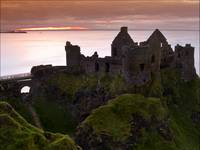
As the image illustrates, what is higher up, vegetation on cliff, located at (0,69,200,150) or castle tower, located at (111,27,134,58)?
castle tower, located at (111,27,134,58)

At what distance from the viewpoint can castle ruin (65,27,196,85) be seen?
5922 centimetres

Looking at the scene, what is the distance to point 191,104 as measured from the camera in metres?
67.7

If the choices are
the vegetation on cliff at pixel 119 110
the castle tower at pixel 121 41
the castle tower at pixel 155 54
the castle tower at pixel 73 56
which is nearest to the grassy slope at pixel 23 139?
the vegetation on cliff at pixel 119 110

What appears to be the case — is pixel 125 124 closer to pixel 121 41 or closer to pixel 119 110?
pixel 119 110

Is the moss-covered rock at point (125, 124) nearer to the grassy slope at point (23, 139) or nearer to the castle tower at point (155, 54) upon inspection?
the castle tower at point (155, 54)

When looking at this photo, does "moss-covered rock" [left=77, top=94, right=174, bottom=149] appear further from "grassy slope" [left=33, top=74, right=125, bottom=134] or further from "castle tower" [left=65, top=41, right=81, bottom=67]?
"castle tower" [left=65, top=41, right=81, bottom=67]

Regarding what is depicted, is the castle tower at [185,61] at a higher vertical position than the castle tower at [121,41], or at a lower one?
lower

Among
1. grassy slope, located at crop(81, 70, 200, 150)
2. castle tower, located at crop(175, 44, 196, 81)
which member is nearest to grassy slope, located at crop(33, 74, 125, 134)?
grassy slope, located at crop(81, 70, 200, 150)

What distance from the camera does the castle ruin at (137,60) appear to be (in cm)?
5922

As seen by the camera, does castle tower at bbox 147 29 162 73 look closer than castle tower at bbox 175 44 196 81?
Yes

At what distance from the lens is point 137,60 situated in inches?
2336

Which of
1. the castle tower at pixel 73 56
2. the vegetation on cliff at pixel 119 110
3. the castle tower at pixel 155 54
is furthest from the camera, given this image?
the castle tower at pixel 73 56

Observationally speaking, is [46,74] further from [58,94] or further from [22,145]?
[22,145]

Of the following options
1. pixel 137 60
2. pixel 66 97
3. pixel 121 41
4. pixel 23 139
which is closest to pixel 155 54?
pixel 137 60
